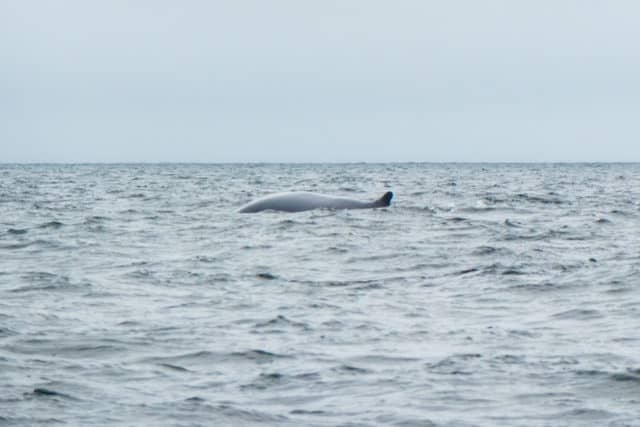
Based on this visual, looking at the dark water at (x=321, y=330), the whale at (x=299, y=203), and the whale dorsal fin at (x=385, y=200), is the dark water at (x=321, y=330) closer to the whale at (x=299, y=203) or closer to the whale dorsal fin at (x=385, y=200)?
the whale at (x=299, y=203)

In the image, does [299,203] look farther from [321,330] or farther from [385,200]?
[321,330]

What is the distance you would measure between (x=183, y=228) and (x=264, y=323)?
1478cm

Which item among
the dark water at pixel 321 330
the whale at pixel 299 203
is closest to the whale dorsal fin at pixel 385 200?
the whale at pixel 299 203

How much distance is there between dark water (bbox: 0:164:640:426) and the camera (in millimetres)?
8446

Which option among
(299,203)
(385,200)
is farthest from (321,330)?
(385,200)

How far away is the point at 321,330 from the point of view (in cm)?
1158

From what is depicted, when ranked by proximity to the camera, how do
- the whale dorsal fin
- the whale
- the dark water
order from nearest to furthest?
1. the dark water
2. the whale
3. the whale dorsal fin

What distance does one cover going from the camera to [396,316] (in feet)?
40.9

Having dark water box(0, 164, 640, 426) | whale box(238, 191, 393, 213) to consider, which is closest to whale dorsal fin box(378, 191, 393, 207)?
whale box(238, 191, 393, 213)

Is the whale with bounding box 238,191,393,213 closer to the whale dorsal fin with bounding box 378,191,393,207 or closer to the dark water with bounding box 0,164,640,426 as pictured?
the whale dorsal fin with bounding box 378,191,393,207

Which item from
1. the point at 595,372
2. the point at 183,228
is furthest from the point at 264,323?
the point at 183,228

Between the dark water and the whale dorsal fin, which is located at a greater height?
the whale dorsal fin

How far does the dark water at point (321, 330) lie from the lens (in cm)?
845

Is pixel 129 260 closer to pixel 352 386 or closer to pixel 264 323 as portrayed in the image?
pixel 264 323
